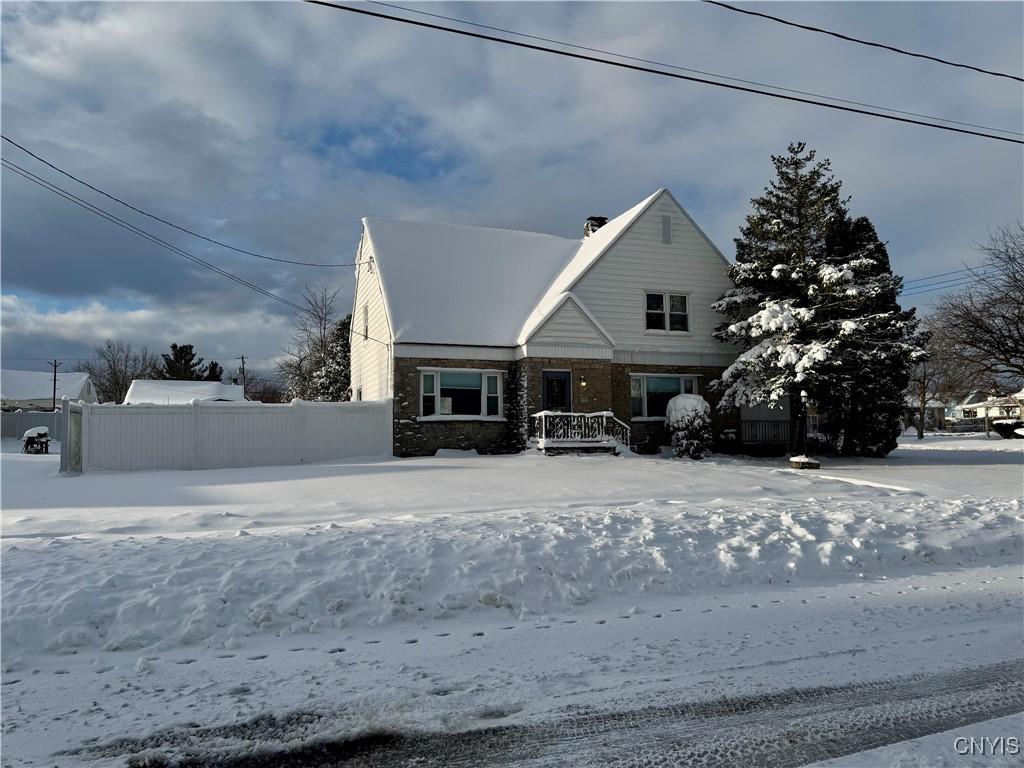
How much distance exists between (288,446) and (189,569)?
12.1m

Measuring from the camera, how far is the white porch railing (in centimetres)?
1967

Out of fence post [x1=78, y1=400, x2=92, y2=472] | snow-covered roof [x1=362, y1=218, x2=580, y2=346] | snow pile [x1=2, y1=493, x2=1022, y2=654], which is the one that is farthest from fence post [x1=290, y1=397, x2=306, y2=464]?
snow pile [x1=2, y1=493, x2=1022, y2=654]

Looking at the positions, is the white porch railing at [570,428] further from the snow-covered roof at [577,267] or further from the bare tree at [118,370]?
the bare tree at [118,370]

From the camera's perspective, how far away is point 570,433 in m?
19.8

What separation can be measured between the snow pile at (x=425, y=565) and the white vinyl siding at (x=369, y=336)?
1315 cm

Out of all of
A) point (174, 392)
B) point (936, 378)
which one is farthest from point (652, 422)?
point (936, 378)

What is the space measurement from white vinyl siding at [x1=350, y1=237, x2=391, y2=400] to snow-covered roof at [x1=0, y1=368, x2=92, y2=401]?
54114 mm

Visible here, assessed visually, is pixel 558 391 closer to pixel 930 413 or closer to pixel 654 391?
pixel 654 391

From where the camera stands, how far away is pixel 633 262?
23.0 metres

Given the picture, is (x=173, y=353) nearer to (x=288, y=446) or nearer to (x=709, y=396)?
(x=288, y=446)

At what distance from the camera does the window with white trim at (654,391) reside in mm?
22844

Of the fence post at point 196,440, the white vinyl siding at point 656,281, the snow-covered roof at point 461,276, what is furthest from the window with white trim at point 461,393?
the fence post at point 196,440

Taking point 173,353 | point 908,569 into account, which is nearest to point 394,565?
point 908,569

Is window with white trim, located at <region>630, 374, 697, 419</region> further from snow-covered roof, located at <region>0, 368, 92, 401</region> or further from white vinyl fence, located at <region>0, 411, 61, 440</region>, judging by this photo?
snow-covered roof, located at <region>0, 368, 92, 401</region>
